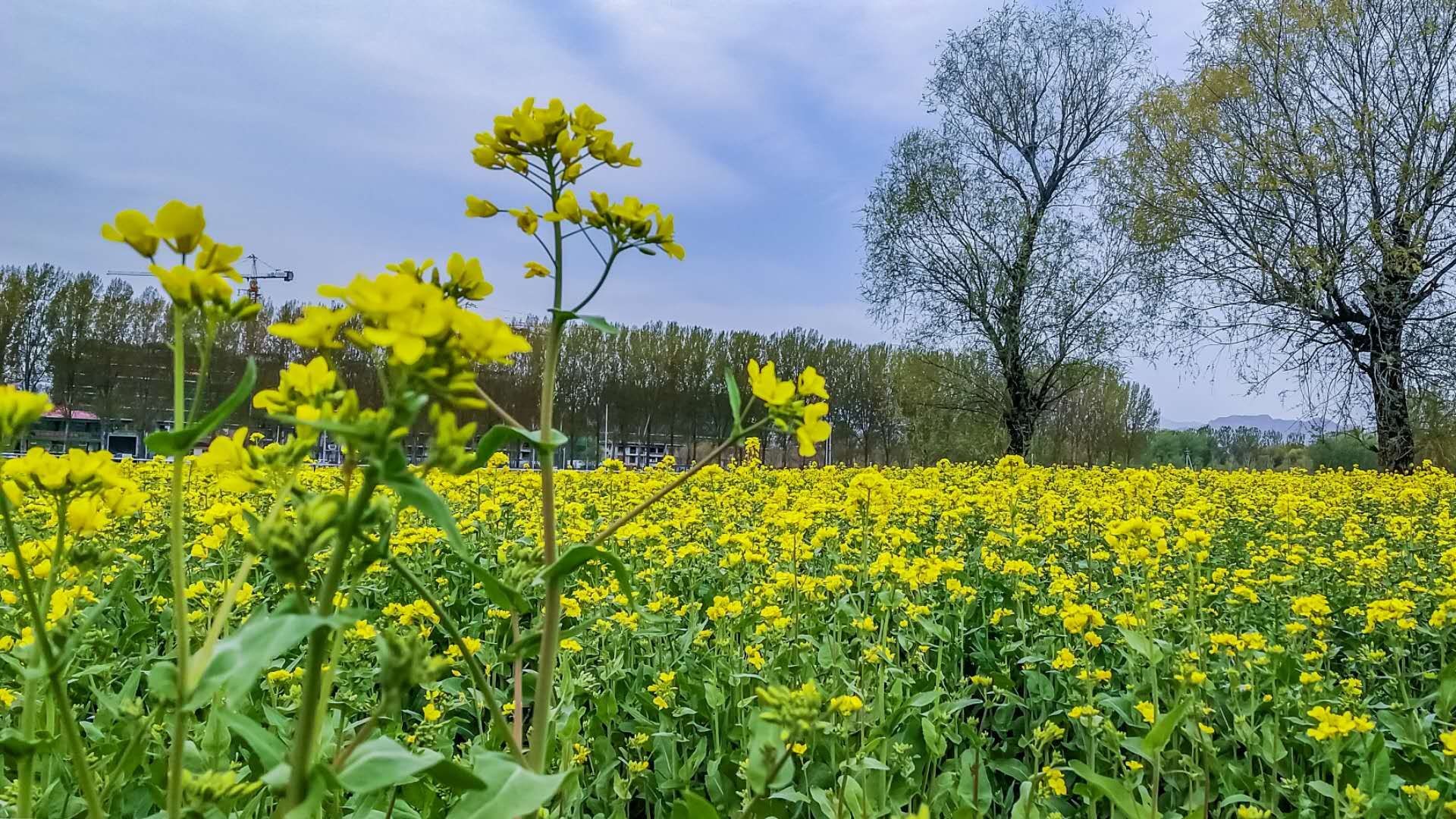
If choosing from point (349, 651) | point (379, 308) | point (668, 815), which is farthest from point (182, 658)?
point (668, 815)

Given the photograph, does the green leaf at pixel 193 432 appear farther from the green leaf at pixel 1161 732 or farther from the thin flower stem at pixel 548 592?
the green leaf at pixel 1161 732

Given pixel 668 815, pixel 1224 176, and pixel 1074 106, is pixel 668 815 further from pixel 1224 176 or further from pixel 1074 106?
pixel 1074 106

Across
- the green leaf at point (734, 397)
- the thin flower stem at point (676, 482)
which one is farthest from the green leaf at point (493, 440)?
the green leaf at point (734, 397)

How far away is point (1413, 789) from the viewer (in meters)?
1.83

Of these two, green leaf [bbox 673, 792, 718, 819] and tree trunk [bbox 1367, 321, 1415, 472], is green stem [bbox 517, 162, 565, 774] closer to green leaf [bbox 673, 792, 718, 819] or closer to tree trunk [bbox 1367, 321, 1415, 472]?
green leaf [bbox 673, 792, 718, 819]

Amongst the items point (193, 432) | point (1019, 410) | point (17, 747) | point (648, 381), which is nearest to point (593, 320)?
point (193, 432)

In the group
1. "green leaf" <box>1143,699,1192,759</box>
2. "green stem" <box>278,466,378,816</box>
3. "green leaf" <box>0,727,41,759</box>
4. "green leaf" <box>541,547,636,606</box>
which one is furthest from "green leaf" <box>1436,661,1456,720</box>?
"green leaf" <box>0,727,41,759</box>

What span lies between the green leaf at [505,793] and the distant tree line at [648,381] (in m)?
19.0

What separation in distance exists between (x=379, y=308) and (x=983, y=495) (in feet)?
16.6

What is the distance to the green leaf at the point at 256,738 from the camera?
31.7 inches

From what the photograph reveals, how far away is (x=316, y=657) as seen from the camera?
0.67 metres

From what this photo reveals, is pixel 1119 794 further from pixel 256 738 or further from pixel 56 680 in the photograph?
pixel 56 680

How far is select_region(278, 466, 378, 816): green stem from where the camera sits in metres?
0.62

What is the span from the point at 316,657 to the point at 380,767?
0.11m
